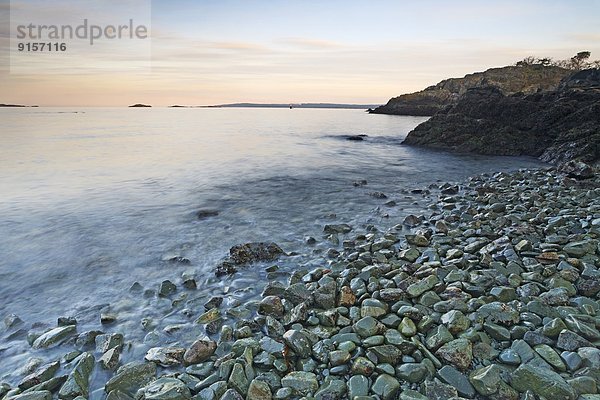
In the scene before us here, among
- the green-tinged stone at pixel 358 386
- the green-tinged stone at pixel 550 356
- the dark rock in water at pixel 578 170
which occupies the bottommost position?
the green-tinged stone at pixel 358 386

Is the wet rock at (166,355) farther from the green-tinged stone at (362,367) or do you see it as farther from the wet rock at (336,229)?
the wet rock at (336,229)

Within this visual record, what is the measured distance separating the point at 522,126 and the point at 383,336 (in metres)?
21.1

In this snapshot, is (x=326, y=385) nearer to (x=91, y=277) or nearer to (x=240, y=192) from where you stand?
(x=91, y=277)

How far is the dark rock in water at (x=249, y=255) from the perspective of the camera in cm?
570

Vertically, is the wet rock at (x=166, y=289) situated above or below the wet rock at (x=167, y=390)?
above

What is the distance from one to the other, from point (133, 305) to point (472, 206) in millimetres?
7596

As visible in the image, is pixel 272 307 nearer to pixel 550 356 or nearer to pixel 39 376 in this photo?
pixel 39 376

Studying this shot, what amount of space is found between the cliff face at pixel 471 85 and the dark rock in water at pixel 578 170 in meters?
58.6

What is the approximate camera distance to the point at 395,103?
90.2 meters

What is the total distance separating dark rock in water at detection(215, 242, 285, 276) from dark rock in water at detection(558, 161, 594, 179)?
1031 centimetres

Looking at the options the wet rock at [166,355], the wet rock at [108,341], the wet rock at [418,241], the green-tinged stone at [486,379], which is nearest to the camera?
the green-tinged stone at [486,379]

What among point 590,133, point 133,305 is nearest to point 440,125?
point 590,133

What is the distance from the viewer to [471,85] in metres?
84.1

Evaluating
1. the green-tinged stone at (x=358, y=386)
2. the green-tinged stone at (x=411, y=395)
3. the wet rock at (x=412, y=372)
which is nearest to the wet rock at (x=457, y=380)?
the wet rock at (x=412, y=372)
